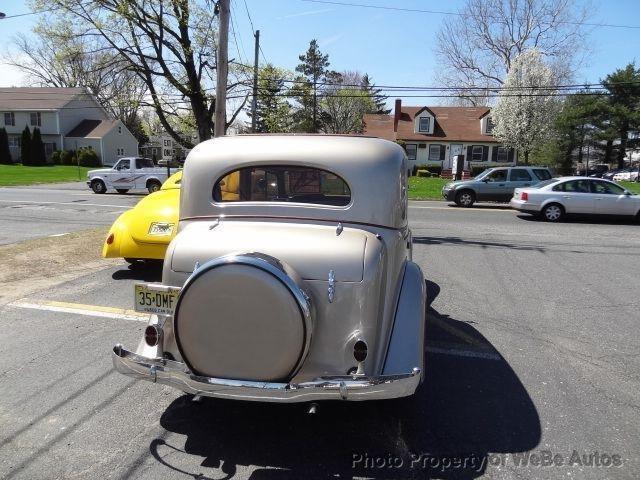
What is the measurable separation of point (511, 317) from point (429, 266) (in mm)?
2597

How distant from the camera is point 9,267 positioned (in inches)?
275

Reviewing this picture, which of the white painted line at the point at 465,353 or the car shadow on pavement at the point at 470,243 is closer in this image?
the white painted line at the point at 465,353

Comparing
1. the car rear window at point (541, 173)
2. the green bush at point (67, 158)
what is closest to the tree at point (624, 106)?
the car rear window at point (541, 173)

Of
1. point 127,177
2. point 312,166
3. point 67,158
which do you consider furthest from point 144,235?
point 67,158

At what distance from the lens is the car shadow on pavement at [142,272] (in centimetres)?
666

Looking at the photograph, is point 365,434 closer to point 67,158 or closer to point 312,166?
point 312,166

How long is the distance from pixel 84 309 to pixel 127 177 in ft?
61.9

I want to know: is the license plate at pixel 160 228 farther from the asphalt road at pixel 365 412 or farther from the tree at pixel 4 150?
the tree at pixel 4 150

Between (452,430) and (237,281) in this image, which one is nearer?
(237,281)

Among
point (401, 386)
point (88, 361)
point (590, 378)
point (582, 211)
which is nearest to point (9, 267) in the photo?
point (88, 361)

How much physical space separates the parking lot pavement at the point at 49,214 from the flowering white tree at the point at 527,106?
2973cm

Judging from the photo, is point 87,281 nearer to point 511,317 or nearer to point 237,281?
point 237,281

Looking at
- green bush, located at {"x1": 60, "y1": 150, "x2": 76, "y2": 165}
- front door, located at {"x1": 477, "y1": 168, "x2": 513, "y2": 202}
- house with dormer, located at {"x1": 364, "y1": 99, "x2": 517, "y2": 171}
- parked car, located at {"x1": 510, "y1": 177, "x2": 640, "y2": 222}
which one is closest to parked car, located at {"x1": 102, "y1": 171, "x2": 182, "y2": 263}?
parked car, located at {"x1": 510, "y1": 177, "x2": 640, "y2": 222}

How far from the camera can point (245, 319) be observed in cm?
255
